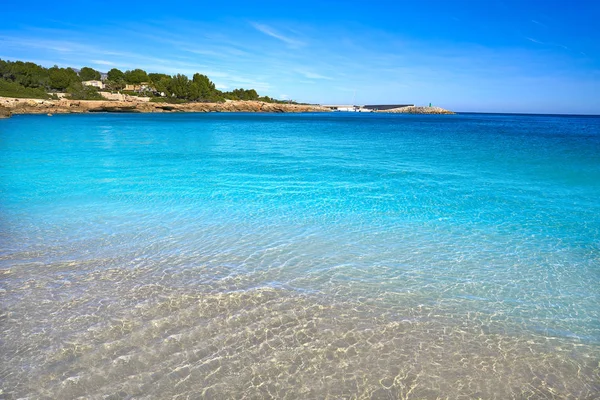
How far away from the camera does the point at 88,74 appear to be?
14850 centimetres

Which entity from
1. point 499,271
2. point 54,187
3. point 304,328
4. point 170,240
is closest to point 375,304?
point 304,328

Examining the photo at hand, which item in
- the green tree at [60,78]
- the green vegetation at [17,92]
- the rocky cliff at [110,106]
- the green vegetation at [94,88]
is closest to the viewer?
the rocky cliff at [110,106]

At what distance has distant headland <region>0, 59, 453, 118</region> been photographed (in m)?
89.6

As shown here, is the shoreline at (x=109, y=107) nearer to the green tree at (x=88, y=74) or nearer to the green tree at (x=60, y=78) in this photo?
the green tree at (x=60, y=78)

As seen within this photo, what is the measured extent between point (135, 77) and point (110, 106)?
49.1 meters

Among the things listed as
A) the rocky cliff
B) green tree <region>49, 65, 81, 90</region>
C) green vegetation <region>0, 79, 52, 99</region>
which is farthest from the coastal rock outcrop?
green tree <region>49, 65, 81, 90</region>

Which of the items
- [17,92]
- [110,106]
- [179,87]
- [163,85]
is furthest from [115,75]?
[17,92]

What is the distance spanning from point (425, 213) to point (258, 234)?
5.69m

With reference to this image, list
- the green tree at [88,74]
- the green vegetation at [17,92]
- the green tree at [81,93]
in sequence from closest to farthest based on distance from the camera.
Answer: the green vegetation at [17,92] → the green tree at [81,93] → the green tree at [88,74]

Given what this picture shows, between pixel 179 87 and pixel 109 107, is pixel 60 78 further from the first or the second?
pixel 179 87

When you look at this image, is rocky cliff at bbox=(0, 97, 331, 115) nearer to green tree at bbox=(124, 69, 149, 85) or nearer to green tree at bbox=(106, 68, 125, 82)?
green tree at bbox=(124, 69, 149, 85)

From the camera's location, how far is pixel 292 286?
651 cm

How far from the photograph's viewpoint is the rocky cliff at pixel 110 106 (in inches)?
3185

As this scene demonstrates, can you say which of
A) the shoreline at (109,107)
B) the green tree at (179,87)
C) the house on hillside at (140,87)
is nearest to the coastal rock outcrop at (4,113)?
the shoreline at (109,107)
